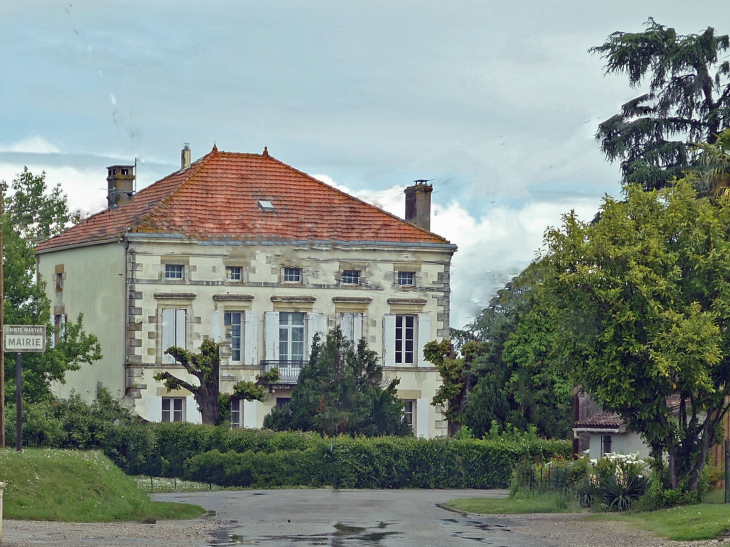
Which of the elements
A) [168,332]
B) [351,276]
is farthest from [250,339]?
[351,276]

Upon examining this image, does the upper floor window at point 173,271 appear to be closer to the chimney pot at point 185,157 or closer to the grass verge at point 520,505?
the chimney pot at point 185,157

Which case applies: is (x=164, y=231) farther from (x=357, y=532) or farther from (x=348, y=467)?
(x=357, y=532)

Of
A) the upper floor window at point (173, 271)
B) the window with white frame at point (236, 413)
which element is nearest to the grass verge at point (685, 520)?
the window with white frame at point (236, 413)

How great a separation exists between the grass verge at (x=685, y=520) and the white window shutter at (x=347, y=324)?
25.8m

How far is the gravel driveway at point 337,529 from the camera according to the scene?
2223 centimetres

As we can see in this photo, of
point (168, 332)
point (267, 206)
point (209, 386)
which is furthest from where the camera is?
point (267, 206)

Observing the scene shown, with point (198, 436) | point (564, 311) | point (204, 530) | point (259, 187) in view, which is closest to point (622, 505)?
point (564, 311)

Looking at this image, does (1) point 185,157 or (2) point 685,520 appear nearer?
(2) point 685,520

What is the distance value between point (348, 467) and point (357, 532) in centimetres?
1672

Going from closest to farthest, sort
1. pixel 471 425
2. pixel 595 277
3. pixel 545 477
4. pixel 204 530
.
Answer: pixel 204 530
pixel 595 277
pixel 545 477
pixel 471 425

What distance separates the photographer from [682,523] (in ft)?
82.8

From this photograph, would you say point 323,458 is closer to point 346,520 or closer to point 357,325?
point 357,325

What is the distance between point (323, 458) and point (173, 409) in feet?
37.9

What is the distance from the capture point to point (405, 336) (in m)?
55.1
